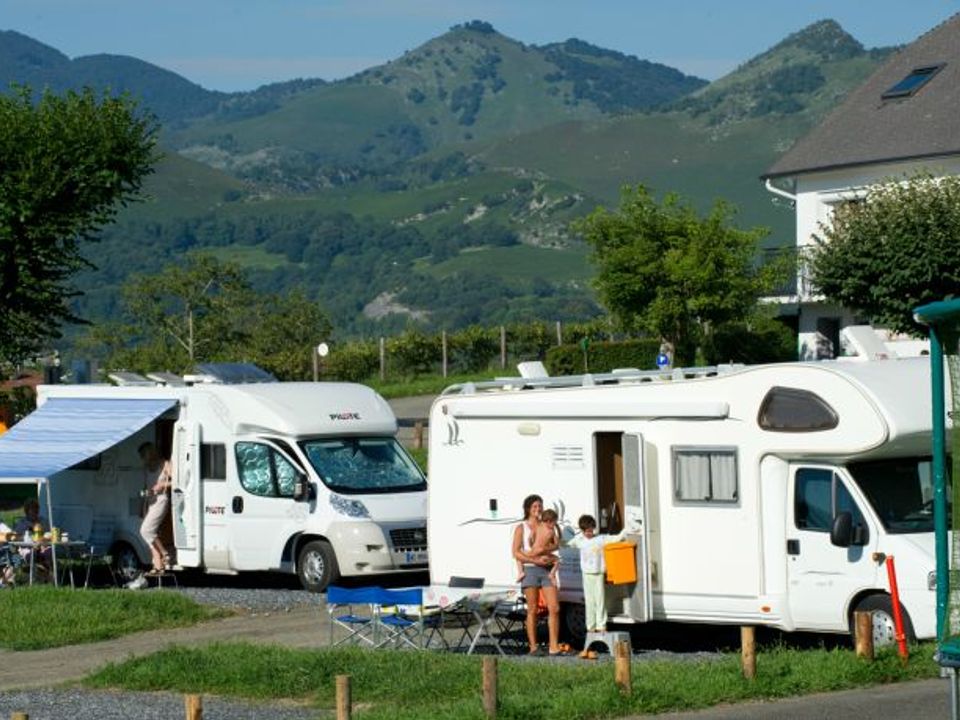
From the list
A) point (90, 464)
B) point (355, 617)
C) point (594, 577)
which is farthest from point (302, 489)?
point (594, 577)

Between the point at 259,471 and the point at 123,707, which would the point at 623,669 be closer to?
the point at 123,707

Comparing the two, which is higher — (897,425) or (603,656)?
(897,425)

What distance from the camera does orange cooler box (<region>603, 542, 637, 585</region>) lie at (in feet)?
60.6

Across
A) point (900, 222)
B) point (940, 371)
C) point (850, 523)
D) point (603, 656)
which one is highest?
point (900, 222)

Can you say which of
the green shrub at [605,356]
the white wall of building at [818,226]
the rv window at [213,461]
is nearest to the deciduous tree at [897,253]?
the white wall of building at [818,226]

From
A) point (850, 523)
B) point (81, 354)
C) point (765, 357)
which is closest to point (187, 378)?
point (850, 523)

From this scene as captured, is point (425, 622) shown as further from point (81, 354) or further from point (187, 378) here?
point (81, 354)

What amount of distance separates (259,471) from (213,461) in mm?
704

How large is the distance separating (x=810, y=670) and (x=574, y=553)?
158 inches

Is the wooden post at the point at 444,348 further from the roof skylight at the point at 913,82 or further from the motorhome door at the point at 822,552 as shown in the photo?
the motorhome door at the point at 822,552

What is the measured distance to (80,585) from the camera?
26.3m

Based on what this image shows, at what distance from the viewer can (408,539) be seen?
2391 centimetres

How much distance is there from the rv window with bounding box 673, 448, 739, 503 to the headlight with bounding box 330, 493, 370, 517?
6183 millimetres

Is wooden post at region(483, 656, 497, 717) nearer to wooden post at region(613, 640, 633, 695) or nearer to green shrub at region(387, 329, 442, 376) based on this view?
wooden post at region(613, 640, 633, 695)
